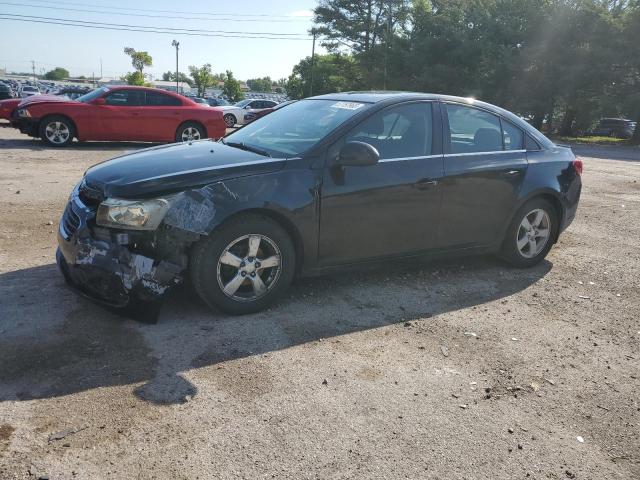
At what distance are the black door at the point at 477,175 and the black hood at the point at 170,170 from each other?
1.68m

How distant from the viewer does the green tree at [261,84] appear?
141938 mm

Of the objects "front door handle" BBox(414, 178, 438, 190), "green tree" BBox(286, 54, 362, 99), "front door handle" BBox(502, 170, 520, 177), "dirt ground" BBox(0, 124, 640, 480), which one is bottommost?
"dirt ground" BBox(0, 124, 640, 480)

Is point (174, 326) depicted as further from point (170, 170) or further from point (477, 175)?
point (477, 175)

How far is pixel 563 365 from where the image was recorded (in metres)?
3.71

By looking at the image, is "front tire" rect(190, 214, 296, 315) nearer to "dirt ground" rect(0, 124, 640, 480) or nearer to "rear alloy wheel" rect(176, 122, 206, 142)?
"dirt ground" rect(0, 124, 640, 480)

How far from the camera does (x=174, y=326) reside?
12.8 feet

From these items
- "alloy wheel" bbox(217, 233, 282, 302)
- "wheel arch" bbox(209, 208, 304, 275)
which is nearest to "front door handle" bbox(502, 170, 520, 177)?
"wheel arch" bbox(209, 208, 304, 275)

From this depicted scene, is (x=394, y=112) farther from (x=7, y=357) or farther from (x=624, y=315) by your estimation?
(x=7, y=357)

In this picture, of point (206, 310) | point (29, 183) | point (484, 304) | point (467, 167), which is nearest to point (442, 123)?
point (467, 167)

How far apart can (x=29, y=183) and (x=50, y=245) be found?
3.55 meters

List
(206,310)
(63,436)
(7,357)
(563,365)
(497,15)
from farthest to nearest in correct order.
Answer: (497,15) < (206,310) < (563,365) < (7,357) < (63,436)

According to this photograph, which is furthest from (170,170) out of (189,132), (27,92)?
(27,92)

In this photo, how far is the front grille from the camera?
3926 millimetres

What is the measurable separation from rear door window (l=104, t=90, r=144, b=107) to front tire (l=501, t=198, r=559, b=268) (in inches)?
424
